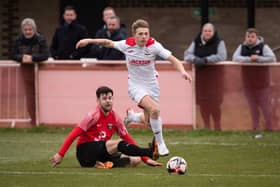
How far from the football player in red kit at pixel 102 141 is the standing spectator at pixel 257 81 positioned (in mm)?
5710

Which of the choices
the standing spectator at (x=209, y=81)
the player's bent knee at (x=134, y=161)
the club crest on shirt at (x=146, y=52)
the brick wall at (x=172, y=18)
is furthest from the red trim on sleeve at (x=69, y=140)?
the brick wall at (x=172, y=18)

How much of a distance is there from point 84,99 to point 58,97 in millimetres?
476

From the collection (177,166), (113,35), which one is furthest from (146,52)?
(113,35)

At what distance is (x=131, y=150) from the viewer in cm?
1438

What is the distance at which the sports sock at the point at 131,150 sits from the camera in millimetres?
14383

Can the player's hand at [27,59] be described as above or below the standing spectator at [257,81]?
above

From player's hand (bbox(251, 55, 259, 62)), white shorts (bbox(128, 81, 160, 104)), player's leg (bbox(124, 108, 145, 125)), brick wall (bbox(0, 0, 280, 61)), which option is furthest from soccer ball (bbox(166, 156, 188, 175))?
brick wall (bbox(0, 0, 280, 61))

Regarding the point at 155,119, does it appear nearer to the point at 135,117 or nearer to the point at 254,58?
the point at 135,117

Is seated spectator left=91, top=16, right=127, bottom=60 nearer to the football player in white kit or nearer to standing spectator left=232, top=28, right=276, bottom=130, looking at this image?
standing spectator left=232, top=28, right=276, bottom=130

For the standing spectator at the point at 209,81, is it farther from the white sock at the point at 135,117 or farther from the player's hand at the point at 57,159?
the player's hand at the point at 57,159

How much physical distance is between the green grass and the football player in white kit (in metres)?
0.59

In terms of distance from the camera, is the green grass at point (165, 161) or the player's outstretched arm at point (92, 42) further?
the player's outstretched arm at point (92, 42)

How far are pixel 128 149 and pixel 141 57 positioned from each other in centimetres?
241

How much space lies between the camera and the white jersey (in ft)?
53.7
